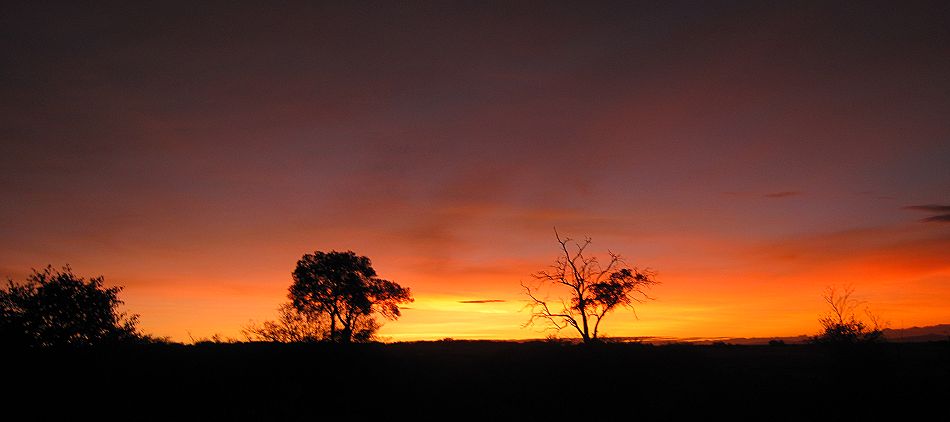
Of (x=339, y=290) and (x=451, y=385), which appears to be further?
(x=339, y=290)

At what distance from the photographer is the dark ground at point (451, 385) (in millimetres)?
21812

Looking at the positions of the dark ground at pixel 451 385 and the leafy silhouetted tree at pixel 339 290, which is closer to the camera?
the dark ground at pixel 451 385

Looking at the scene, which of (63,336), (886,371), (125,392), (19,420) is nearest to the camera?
(19,420)

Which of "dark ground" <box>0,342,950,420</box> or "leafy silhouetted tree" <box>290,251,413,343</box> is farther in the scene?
"leafy silhouetted tree" <box>290,251,413,343</box>

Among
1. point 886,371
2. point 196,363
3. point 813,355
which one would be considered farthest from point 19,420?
point 813,355

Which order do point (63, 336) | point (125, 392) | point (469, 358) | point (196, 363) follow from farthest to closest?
1. point (63, 336)
2. point (469, 358)
3. point (196, 363)
4. point (125, 392)

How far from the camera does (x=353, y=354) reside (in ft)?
99.6

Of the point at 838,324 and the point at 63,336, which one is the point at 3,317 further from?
the point at 838,324

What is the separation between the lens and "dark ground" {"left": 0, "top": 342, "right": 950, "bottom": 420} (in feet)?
71.6

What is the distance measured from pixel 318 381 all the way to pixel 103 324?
29.1 m

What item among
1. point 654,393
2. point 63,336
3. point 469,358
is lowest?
point 654,393

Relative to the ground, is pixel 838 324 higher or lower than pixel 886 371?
higher

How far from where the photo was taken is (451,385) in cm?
2606

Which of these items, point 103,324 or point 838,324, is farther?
point 103,324
